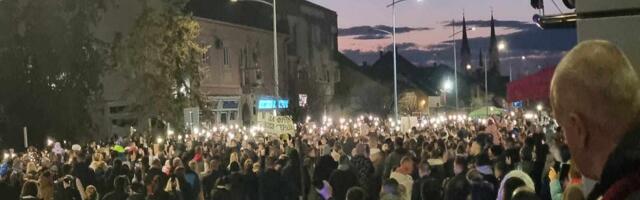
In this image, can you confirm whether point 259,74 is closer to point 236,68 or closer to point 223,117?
point 236,68

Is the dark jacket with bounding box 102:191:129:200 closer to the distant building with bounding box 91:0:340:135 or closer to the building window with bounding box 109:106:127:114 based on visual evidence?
the distant building with bounding box 91:0:340:135

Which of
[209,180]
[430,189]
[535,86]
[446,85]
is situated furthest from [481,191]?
[446,85]

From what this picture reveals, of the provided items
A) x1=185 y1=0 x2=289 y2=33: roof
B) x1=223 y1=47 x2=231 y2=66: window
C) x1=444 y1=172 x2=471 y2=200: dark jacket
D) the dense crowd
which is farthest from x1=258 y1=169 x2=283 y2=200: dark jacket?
x1=223 y1=47 x2=231 y2=66: window

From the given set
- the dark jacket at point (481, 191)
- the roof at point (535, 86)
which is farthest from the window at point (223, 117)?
the dark jacket at point (481, 191)

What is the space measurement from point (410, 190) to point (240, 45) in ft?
154

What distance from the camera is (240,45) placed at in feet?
185

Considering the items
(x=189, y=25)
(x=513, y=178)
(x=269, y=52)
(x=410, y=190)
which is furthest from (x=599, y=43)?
(x=269, y=52)

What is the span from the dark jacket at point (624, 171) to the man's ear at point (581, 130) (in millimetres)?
138

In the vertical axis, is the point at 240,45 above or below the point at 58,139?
above

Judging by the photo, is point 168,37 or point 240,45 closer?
point 168,37

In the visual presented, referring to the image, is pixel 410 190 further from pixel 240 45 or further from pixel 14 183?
pixel 240 45

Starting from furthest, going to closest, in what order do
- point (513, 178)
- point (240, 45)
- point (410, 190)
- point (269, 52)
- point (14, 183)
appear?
point (269, 52) → point (240, 45) → point (14, 183) → point (410, 190) → point (513, 178)

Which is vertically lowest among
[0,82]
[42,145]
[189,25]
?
[42,145]

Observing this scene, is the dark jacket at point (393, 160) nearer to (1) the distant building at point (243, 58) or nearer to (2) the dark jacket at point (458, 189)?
(2) the dark jacket at point (458, 189)
